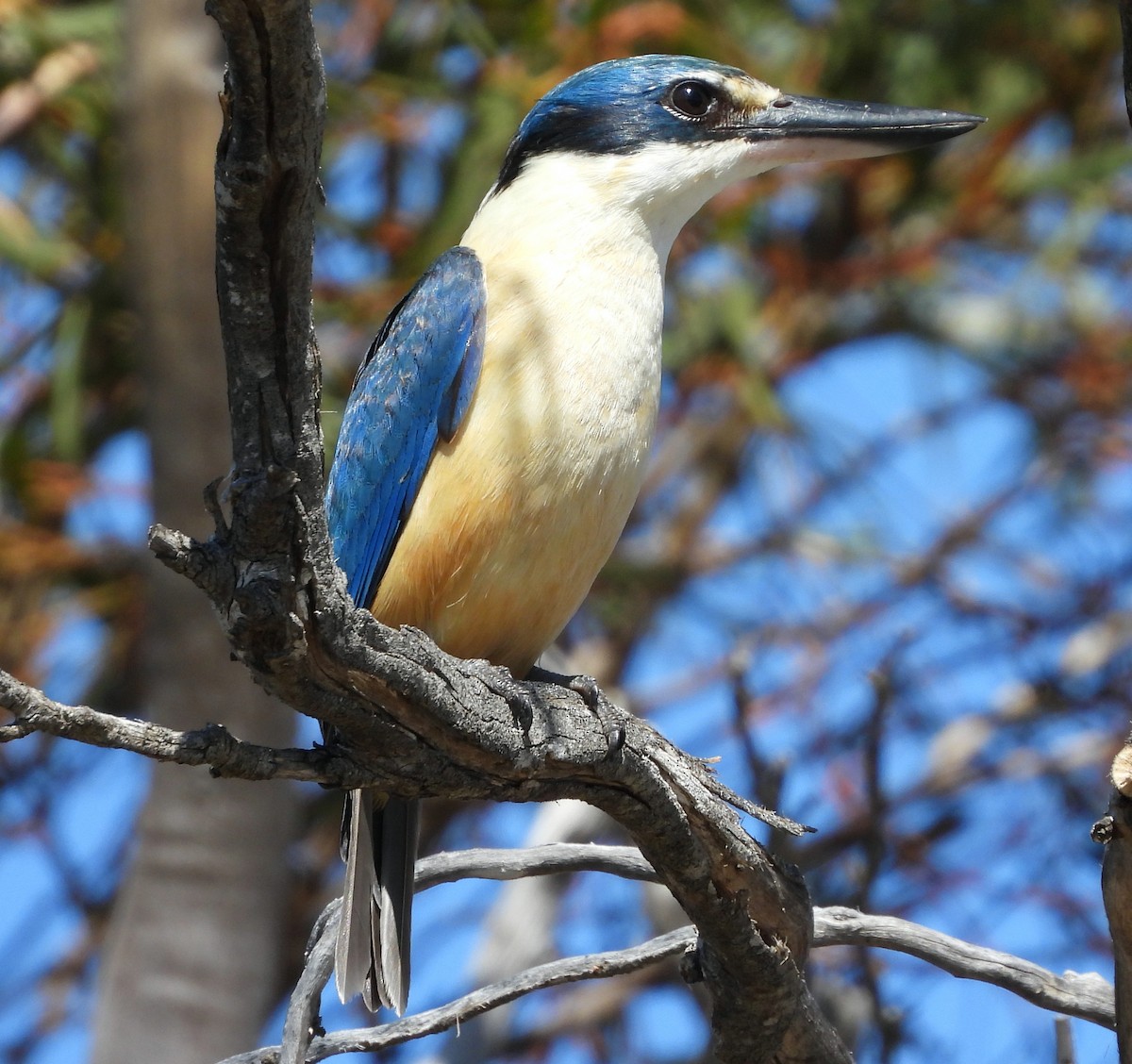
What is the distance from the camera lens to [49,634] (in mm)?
6156

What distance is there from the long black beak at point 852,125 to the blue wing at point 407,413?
869mm

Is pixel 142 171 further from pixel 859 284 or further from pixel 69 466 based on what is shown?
pixel 859 284

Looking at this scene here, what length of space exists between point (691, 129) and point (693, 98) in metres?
0.10

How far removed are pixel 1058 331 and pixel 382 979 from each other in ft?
16.5

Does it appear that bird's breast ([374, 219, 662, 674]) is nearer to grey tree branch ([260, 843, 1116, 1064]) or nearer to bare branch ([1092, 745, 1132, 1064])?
grey tree branch ([260, 843, 1116, 1064])

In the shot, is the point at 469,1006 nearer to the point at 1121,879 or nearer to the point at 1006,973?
the point at 1006,973

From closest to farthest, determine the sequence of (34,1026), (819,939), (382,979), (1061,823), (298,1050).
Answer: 1. (298,1050)
2. (819,939)
3. (382,979)
4. (1061,823)
5. (34,1026)

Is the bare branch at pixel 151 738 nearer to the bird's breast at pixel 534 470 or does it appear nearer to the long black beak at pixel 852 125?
the bird's breast at pixel 534 470

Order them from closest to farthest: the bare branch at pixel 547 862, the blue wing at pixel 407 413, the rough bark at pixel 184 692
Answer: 1. the bare branch at pixel 547 862
2. the blue wing at pixel 407 413
3. the rough bark at pixel 184 692

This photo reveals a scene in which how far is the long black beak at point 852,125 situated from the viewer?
3803mm

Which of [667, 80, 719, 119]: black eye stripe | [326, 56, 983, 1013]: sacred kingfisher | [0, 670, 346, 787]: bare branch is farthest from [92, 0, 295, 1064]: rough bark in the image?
[0, 670, 346, 787]: bare branch

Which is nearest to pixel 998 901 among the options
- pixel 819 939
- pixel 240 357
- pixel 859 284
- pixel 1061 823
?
pixel 1061 823

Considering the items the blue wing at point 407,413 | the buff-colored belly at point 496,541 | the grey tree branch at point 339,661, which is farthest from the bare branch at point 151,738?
the blue wing at point 407,413

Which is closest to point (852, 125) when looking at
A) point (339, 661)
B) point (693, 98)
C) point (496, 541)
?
point (693, 98)
